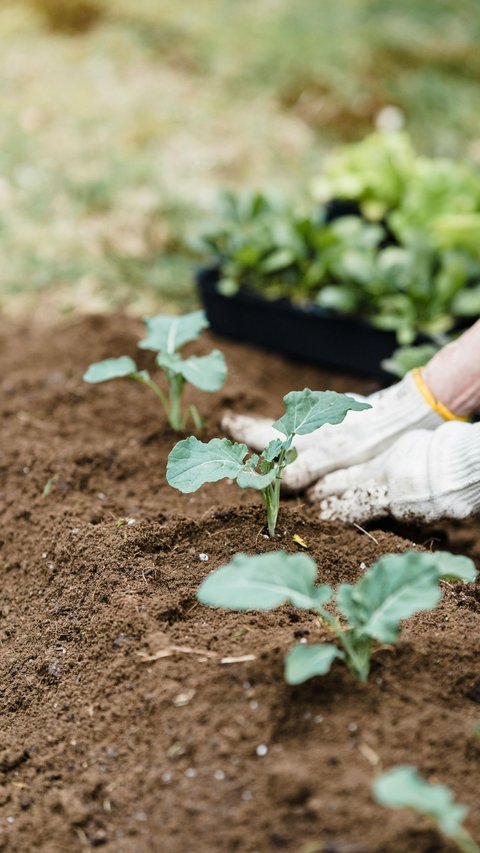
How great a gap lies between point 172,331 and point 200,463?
0.66 metres

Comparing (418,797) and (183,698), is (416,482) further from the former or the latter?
(418,797)

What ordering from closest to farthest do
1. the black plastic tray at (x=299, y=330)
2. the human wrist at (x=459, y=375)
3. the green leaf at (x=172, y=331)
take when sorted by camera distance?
the human wrist at (x=459, y=375)
the green leaf at (x=172, y=331)
the black plastic tray at (x=299, y=330)

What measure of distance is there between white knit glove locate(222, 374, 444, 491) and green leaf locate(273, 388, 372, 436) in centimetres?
44

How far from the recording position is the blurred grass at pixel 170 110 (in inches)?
162

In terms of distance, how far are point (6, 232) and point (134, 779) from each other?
10.9 ft

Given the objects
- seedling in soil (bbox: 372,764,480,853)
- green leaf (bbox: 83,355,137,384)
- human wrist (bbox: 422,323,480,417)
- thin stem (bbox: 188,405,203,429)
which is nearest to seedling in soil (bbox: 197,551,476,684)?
seedling in soil (bbox: 372,764,480,853)

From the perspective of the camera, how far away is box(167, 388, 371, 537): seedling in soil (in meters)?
1.77

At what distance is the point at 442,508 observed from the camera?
2.03 meters

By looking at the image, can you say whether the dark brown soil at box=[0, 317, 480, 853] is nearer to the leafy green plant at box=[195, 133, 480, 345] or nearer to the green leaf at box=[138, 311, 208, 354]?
the green leaf at box=[138, 311, 208, 354]

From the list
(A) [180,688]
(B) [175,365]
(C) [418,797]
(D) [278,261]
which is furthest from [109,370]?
(C) [418,797]

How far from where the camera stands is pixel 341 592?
4.63 feet

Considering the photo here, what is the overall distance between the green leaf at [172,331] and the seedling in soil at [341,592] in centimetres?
104

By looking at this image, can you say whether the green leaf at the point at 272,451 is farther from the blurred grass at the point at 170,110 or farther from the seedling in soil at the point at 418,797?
the blurred grass at the point at 170,110

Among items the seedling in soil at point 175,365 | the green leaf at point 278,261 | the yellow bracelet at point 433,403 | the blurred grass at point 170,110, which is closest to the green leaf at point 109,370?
the seedling in soil at point 175,365
